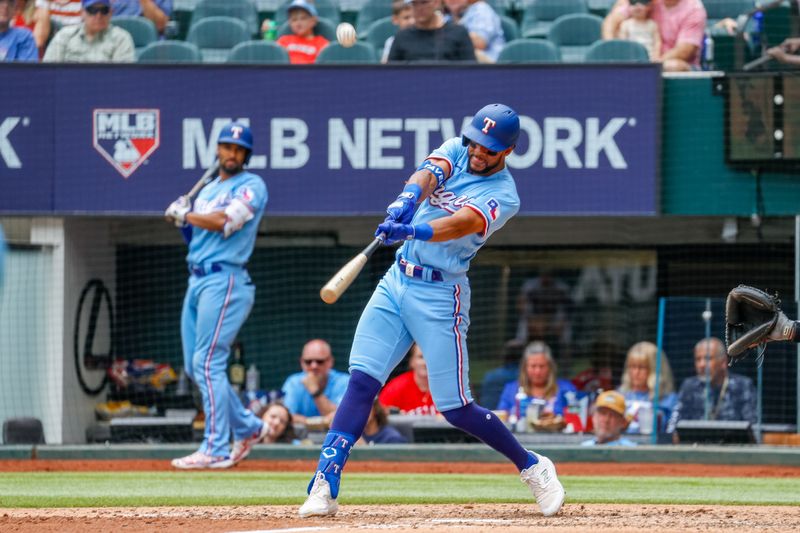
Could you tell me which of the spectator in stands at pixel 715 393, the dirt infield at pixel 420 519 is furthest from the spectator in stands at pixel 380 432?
the dirt infield at pixel 420 519

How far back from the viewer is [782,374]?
10836 millimetres

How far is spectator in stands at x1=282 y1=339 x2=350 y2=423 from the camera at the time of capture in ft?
32.9

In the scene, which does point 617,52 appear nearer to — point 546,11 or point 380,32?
point 546,11

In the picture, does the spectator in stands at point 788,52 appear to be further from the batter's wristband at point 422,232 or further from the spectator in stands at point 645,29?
the batter's wristband at point 422,232

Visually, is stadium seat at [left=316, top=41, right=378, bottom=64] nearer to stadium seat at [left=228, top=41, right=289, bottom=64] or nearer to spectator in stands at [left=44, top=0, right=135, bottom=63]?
stadium seat at [left=228, top=41, right=289, bottom=64]

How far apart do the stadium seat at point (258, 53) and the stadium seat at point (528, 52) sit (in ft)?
5.62

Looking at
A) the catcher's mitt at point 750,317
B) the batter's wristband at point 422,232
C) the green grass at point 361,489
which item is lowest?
the green grass at point 361,489

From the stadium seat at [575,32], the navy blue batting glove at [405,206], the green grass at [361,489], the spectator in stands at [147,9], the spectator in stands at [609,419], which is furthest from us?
the spectator in stands at [147,9]

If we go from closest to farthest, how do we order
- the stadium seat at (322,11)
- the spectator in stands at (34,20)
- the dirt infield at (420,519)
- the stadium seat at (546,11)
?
the dirt infield at (420,519)
the spectator in stands at (34,20)
the stadium seat at (546,11)
the stadium seat at (322,11)

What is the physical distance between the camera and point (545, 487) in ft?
18.8

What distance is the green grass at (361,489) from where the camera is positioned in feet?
22.2

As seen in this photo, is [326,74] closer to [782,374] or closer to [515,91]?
[515,91]

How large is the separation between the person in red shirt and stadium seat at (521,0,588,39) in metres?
3.15

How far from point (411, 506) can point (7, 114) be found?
228 inches
